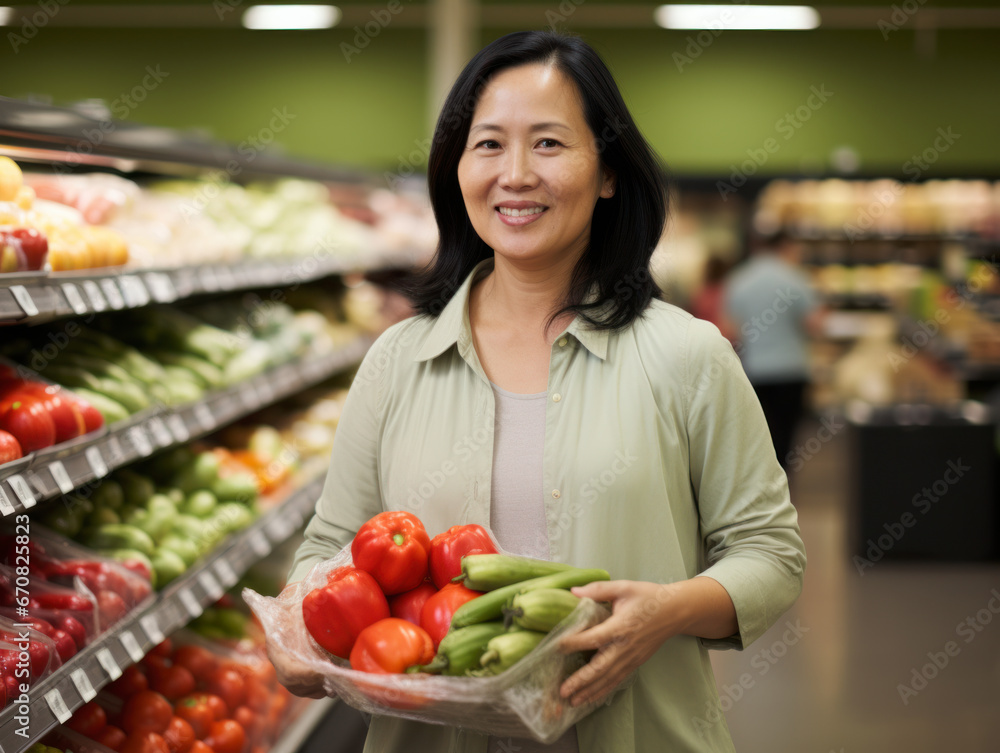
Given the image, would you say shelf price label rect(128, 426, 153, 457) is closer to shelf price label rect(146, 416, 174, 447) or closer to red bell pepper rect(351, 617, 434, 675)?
shelf price label rect(146, 416, 174, 447)

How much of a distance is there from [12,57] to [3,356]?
391 inches

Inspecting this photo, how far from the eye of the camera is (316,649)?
4.67ft

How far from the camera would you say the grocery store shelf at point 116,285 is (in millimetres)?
1919

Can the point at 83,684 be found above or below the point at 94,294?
below

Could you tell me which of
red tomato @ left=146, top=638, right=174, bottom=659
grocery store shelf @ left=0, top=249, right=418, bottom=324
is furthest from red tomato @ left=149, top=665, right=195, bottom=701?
grocery store shelf @ left=0, top=249, right=418, bottom=324

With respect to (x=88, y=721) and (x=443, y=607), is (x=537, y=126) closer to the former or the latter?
(x=443, y=607)

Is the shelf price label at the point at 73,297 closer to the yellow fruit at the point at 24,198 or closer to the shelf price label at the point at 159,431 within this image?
the yellow fruit at the point at 24,198

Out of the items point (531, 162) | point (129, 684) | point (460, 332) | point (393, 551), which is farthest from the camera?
point (129, 684)

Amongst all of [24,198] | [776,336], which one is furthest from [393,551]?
[776,336]

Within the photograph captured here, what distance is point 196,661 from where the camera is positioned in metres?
2.87

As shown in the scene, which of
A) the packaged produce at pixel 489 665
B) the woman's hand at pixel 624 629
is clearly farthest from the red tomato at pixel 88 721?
the woman's hand at pixel 624 629

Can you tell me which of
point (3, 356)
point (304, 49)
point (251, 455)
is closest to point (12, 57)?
point (304, 49)

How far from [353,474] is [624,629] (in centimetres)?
63

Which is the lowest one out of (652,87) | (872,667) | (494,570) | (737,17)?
(872,667)
